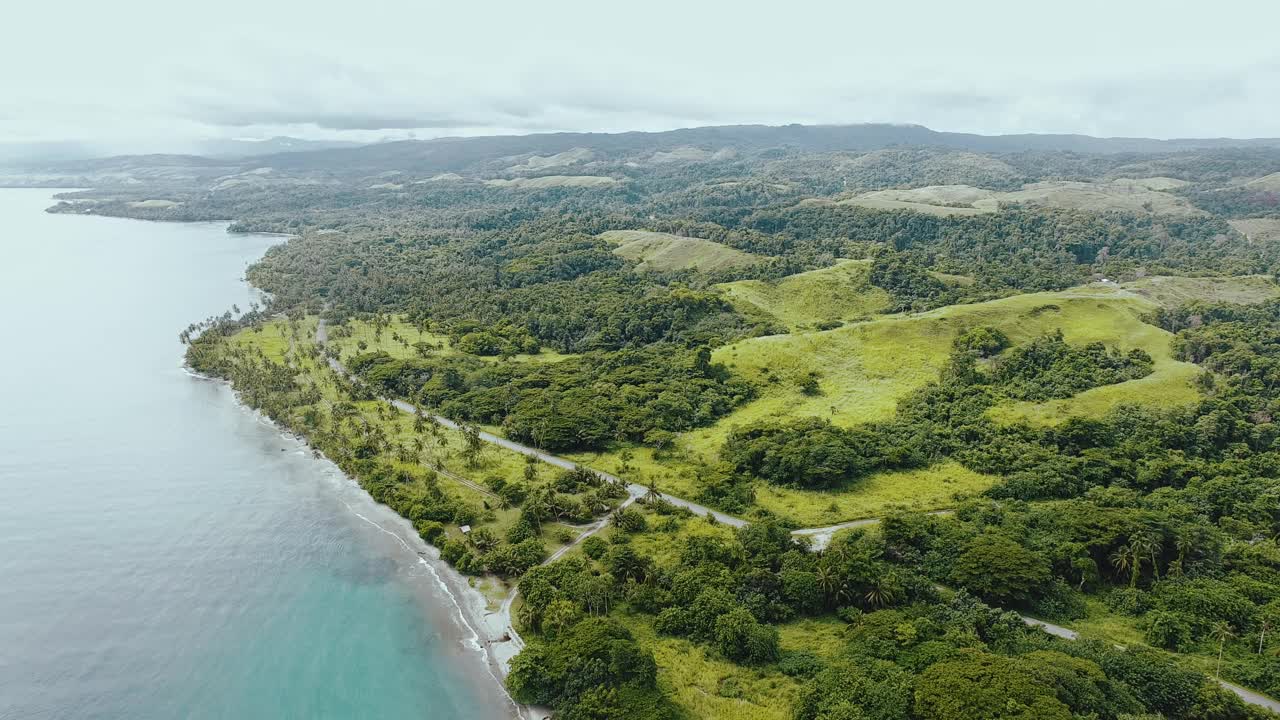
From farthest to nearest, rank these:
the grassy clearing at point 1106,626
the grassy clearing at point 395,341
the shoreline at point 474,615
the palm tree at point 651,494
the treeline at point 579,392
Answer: the grassy clearing at point 395,341, the treeline at point 579,392, the palm tree at point 651,494, the grassy clearing at point 1106,626, the shoreline at point 474,615

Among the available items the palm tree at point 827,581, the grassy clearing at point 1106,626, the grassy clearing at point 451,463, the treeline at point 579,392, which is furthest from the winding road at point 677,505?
the palm tree at point 827,581

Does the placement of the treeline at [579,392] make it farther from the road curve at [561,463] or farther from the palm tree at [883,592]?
the palm tree at [883,592]


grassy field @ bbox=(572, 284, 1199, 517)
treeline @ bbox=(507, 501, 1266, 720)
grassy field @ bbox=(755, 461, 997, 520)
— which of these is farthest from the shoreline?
grassy field @ bbox=(755, 461, 997, 520)

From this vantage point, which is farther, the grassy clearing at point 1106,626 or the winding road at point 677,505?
the grassy clearing at point 1106,626

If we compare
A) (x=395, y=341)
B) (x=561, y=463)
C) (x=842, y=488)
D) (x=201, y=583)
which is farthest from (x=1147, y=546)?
(x=395, y=341)

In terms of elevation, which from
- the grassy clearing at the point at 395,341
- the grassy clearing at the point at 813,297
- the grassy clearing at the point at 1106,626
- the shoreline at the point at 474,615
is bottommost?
the shoreline at the point at 474,615

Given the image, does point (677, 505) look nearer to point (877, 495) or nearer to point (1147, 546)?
point (877, 495)

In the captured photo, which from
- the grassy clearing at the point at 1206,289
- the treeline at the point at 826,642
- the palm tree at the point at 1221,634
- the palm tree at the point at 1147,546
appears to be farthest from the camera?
the grassy clearing at the point at 1206,289
